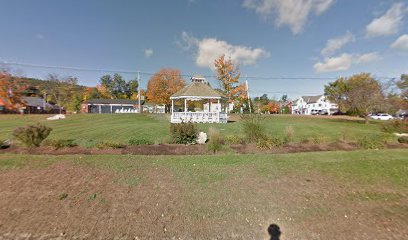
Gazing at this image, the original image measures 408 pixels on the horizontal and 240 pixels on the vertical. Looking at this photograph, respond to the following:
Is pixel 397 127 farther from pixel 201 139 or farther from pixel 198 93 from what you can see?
pixel 198 93

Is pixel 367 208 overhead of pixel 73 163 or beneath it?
beneath

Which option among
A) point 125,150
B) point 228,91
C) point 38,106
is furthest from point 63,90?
point 125,150

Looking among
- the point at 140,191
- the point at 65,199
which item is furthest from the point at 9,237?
the point at 140,191

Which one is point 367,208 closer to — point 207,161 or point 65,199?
point 207,161

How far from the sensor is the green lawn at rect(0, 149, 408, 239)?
13.2ft

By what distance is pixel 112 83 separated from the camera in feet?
302

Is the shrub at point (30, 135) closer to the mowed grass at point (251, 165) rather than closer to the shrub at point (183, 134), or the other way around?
the mowed grass at point (251, 165)

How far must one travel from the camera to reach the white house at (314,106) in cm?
7881

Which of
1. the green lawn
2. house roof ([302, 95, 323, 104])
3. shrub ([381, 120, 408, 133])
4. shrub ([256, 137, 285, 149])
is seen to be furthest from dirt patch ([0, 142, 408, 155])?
house roof ([302, 95, 323, 104])

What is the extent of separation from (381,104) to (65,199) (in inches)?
1406

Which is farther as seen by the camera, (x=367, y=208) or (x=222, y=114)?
(x=222, y=114)

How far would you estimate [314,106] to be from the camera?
84.7m

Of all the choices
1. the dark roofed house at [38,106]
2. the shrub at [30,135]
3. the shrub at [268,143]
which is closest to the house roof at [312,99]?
the shrub at [268,143]

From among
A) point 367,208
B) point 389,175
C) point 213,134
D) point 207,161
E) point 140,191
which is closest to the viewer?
point 367,208
